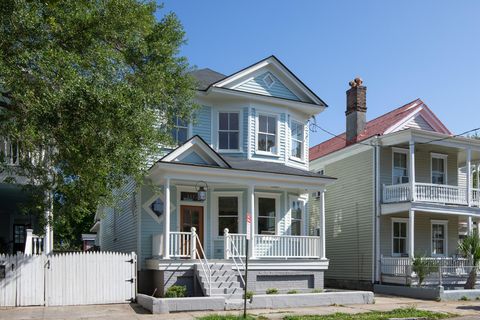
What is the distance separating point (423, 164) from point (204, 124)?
36.6ft

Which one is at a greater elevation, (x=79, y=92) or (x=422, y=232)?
(x=79, y=92)

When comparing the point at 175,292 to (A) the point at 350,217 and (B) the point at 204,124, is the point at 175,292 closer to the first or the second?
(B) the point at 204,124

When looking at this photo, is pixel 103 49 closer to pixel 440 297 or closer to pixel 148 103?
pixel 148 103

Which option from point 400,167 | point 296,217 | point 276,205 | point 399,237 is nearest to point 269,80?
point 276,205

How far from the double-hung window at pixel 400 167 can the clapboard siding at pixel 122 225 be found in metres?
12.0

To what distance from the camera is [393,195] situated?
23969mm

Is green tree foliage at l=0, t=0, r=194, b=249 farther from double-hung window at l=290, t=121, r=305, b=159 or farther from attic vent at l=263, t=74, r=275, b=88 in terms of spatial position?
double-hung window at l=290, t=121, r=305, b=159

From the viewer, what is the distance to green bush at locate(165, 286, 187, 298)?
53.4 feet

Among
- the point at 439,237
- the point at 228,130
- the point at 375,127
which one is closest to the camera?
the point at 228,130

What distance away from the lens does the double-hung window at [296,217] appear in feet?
72.7

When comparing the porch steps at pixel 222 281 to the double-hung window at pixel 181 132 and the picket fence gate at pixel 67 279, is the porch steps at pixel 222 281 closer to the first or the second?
the picket fence gate at pixel 67 279

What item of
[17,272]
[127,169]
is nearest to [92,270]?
[17,272]

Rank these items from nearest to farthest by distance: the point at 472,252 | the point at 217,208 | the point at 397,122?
the point at 217,208, the point at 472,252, the point at 397,122

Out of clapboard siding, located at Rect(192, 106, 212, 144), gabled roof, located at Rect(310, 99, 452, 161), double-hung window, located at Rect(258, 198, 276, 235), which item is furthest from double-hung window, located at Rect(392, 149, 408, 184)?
clapboard siding, located at Rect(192, 106, 212, 144)
